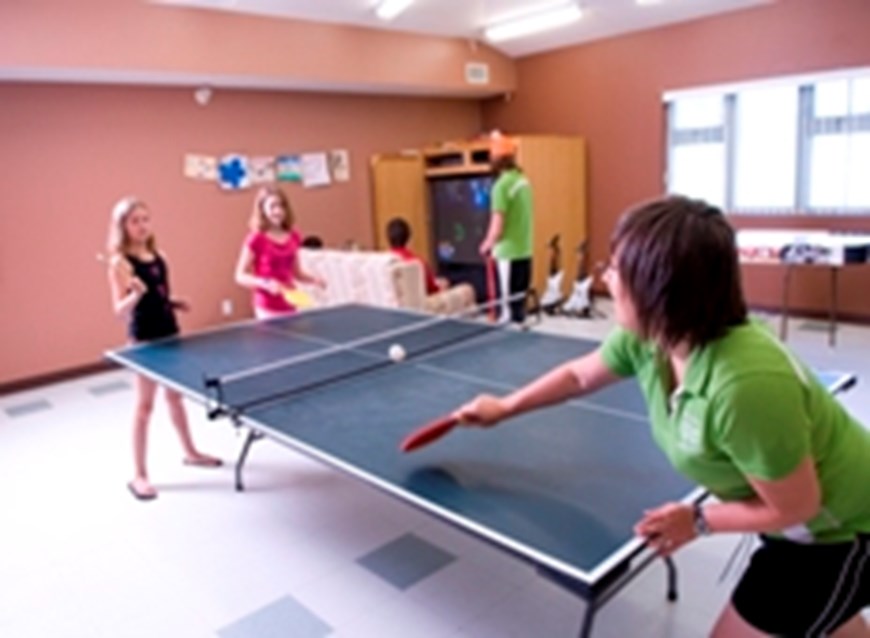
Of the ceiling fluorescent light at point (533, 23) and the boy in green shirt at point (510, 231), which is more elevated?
the ceiling fluorescent light at point (533, 23)

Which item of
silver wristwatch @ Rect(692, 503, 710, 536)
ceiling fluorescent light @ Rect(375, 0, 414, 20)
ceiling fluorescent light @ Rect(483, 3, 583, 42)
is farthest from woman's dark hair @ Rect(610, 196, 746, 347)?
ceiling fluorescent light @ Rect(483, 3, 583, 42)

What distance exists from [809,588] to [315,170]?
20.0ft

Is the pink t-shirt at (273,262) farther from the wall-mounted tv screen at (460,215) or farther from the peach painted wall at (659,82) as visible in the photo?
the peach painted wall at (659,82)

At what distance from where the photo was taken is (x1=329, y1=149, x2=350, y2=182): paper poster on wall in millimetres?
6797

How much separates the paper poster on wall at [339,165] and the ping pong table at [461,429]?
3584 millimetres

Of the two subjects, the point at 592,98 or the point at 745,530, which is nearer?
the point at 745,530

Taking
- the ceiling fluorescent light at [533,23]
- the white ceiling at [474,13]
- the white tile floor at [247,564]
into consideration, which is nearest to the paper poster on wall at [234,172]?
the white ceiling at [474,13]

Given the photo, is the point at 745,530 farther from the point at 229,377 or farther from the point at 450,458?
the point at 229,377

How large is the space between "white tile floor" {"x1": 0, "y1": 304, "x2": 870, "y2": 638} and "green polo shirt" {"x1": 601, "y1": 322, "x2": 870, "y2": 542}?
1065mm

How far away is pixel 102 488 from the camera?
3.28 metres

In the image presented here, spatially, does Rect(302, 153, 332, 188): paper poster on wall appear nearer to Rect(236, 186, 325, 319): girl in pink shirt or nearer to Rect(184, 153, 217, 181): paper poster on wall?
Rect(184, 153, 217, 181): paper poster on wall

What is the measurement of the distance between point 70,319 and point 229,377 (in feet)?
11.7

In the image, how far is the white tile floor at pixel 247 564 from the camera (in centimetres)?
216

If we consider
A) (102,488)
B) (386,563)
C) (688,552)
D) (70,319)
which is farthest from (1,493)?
(688,552)
